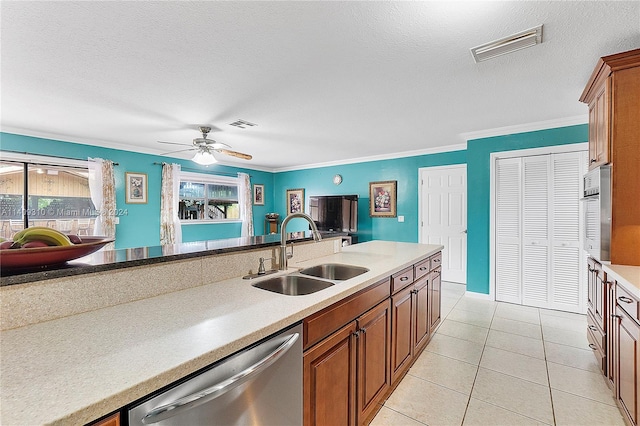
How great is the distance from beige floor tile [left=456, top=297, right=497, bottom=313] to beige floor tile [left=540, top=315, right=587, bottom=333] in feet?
1.73

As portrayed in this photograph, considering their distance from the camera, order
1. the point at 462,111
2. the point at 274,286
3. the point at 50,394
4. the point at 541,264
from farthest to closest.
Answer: the point at 541,264 → the point at 462,111 → the point at 274,286 → the point at 50,394

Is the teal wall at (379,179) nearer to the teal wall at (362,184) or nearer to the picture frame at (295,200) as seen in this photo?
the teal wall at (362,184)

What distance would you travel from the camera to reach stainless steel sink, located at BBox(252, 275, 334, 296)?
163 cm

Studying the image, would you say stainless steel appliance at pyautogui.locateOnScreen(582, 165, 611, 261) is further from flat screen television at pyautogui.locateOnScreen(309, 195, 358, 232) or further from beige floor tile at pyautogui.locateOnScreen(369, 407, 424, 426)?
flat screen television at pyautogui.locateOnScreen(309, 195, 358, 232)

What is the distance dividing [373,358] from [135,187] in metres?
5.04

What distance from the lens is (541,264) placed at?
3.54 metres

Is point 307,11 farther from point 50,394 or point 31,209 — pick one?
point 31,209

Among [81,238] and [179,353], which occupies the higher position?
[81,238]

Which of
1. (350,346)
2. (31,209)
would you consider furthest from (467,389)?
(31,209)

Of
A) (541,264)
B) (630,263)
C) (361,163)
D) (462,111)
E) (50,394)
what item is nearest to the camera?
(50,394)

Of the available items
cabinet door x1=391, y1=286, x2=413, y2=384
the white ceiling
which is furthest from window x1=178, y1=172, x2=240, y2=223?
cabinet door x1=391, y1=286, x2=413, y2=384

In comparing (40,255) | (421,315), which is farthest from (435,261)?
(40,255)

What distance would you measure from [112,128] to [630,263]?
551 cm

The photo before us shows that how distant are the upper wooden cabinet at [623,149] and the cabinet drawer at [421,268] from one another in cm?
123
